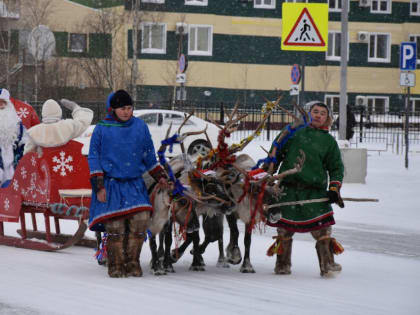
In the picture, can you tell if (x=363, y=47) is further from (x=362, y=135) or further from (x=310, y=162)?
(x=310, y=162)

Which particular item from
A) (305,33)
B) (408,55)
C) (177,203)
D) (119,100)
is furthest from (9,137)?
(408,55)

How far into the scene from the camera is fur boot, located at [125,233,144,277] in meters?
9.17

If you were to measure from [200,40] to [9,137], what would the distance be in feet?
115

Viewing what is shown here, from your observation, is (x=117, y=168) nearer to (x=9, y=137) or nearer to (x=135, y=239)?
(x=135, y=239)

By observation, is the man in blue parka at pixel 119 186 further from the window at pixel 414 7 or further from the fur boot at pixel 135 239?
the window at pixel 414 7

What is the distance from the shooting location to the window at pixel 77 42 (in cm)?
4884

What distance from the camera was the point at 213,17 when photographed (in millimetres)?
46594

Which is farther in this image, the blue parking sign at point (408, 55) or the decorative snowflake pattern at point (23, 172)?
the blue parking sign at point (408, 55)

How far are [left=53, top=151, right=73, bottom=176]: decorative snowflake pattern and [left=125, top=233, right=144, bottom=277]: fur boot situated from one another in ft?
7.57

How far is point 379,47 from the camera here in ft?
161

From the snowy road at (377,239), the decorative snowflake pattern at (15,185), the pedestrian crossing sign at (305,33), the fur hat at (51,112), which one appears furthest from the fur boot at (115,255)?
the pedestrian crossing sign at (305,33)

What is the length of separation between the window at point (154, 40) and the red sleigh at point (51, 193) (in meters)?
34.7

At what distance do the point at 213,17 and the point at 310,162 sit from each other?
37.8m

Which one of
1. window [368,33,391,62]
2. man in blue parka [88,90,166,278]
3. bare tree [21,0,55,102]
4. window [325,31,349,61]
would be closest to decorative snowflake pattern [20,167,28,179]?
man in blue parka [88,90,166,278]
